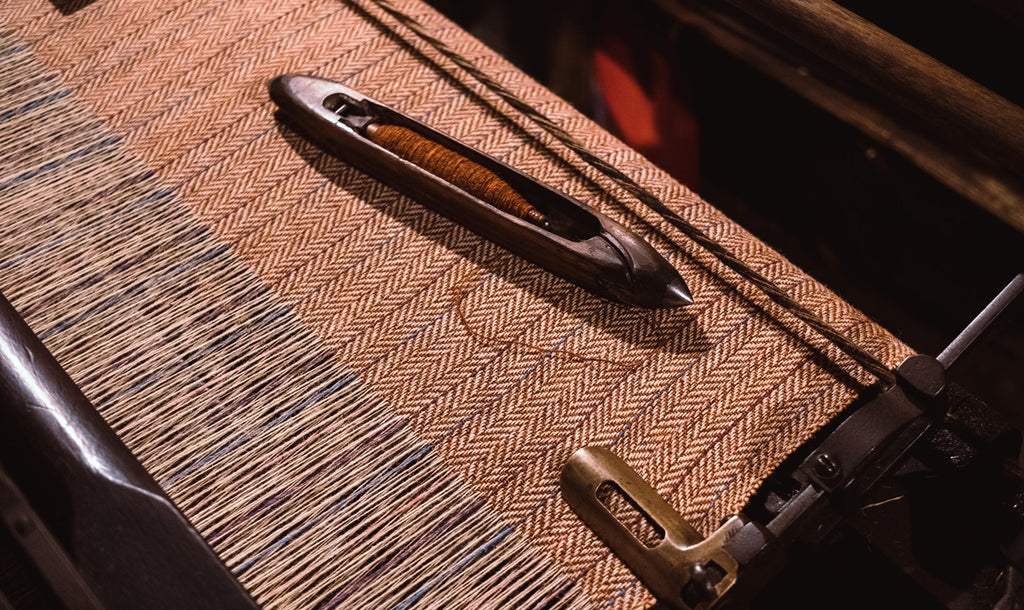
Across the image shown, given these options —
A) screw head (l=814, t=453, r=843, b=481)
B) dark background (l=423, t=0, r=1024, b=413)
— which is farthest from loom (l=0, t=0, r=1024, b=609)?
dark background (l=423, t=0, r=1024, b=413)

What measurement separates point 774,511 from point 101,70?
3.31 feet

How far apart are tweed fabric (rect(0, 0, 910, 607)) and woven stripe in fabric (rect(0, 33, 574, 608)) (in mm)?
29

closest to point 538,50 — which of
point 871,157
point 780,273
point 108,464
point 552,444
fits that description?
point 871,157

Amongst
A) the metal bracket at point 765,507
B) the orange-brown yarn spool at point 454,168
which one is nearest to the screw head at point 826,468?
the metal bracket at point 765,507

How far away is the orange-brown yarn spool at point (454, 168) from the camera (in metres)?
0.85

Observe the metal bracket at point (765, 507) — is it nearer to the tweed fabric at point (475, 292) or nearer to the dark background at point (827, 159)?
the tweed fabric at point (475, 292)

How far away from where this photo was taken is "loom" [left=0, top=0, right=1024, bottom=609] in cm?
69

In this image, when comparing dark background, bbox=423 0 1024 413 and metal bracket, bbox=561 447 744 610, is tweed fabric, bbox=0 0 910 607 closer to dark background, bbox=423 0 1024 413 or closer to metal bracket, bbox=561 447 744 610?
metal bracket, bbox=561 447 744 610

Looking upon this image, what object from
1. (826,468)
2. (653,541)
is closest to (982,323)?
(826,468)

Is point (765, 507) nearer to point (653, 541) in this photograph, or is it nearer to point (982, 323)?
point (653, 541)

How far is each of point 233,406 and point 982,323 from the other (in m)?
0.75

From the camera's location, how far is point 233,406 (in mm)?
813

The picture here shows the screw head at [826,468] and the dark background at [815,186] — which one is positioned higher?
the screw head at [826,468]

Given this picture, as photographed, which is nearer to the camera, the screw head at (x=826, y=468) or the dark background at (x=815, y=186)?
the screw head at (x=826, y=468)
